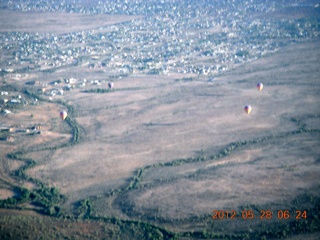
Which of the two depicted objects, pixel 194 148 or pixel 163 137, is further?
pixel 163 137

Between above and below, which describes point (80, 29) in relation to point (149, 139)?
above

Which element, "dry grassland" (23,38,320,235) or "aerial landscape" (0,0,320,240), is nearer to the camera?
"aerial landscape" (0,0,320,240)

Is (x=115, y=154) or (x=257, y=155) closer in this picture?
(x=257, y=155)

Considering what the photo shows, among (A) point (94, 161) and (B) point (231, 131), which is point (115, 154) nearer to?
(A) point (94, 161)

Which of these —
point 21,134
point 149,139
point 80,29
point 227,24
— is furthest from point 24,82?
point 227,24

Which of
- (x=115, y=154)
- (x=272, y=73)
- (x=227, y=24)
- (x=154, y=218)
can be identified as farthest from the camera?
(x=227, y=24)

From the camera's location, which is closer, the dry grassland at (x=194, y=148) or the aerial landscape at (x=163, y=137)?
the aerial landscape at (x=163, y=137)

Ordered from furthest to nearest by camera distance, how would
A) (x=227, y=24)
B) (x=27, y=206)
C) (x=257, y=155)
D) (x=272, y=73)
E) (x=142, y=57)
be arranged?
(x=227, y=24), (x=142, y=57), (x=272, y=73), (x=257, y=155), (x=27, y=206)

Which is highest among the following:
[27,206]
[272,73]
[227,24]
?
[227,24]
